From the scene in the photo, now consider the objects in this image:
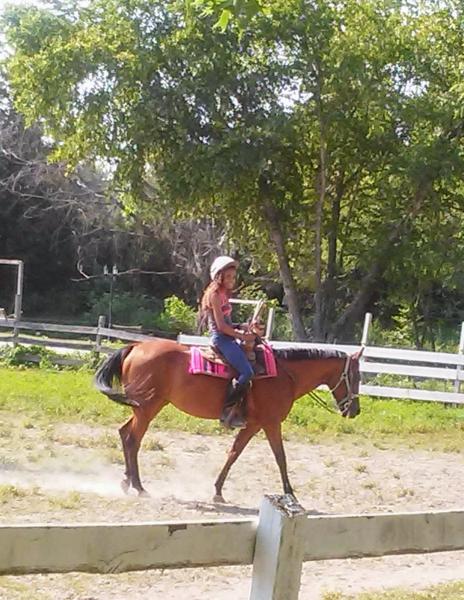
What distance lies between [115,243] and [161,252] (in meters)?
2.07

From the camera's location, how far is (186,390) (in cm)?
780

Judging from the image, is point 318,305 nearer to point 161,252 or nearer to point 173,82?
point 173,82

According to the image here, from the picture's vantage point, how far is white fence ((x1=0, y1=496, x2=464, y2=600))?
2.52m

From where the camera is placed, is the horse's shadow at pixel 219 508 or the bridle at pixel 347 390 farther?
the bridle at pixel 347 390

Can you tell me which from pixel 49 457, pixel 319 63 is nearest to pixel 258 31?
pixel 319 63

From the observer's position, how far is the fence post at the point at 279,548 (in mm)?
2744

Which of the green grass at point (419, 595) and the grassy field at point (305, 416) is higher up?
the green grass at point (419, 595)

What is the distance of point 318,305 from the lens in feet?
75.9

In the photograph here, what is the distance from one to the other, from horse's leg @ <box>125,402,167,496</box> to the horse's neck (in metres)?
1.29

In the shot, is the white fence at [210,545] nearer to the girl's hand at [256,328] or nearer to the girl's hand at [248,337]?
the girl's hand at [248,337]

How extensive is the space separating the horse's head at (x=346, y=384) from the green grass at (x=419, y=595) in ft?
10.00

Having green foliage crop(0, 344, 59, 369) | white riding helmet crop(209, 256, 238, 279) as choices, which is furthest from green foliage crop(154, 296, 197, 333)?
white riding helmet crop(209, 256, 238, 279)

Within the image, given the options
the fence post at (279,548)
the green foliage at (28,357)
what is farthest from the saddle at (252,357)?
the green foliage at (28,357)

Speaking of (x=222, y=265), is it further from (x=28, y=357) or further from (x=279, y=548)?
(x=28, y=357)
